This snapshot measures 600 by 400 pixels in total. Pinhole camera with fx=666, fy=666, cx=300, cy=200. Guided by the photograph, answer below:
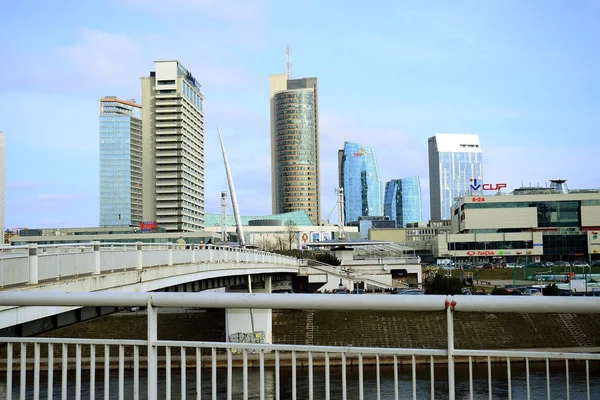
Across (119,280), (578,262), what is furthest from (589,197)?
(119,280)

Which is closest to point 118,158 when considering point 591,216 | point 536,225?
point 536,225

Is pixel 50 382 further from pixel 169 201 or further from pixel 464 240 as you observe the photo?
pixel 169 201

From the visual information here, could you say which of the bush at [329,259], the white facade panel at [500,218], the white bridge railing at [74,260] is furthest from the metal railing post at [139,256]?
the white facade panel at [500,218]

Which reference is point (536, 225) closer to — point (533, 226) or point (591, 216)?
point (533, 226)

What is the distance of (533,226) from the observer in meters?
126

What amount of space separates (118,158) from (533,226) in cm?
12078

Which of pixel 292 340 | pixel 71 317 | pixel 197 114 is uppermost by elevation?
pixel 197 114

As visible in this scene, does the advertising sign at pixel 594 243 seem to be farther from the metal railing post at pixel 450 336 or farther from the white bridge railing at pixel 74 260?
the metal railing post at pixel 450 336

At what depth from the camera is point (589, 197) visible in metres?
125

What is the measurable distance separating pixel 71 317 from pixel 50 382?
400 inches

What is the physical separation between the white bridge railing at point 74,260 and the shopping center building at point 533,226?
348 feet

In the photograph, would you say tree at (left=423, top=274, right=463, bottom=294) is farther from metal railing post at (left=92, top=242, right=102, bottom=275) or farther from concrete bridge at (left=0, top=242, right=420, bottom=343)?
metal railing post at (left=92, top=242, right=102, bottom=275)

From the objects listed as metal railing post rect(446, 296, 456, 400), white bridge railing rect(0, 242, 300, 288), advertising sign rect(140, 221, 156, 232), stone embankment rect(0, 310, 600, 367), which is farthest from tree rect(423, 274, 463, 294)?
advertising sign rect(140, 221, 156, 232)

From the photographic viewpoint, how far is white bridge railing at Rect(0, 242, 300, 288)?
1391cm
